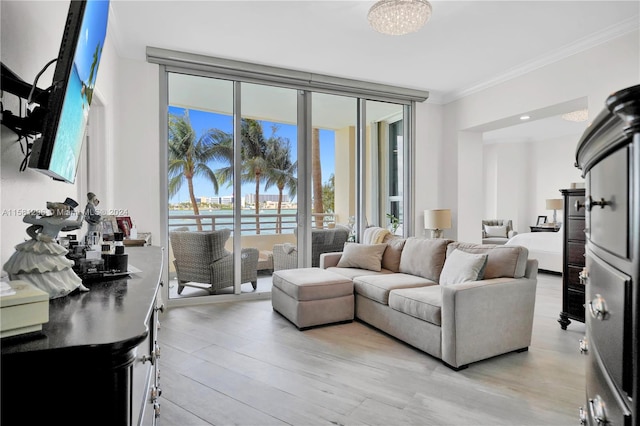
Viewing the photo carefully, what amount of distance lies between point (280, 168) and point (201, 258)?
1.45m

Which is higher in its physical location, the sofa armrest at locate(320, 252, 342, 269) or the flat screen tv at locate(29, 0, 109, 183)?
the flat screen tv at locate(29, 0, 109, 183)

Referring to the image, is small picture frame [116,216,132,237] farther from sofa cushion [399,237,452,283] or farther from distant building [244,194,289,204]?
sofa cushion [399,237,452,283]

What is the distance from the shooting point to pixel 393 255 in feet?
12.9

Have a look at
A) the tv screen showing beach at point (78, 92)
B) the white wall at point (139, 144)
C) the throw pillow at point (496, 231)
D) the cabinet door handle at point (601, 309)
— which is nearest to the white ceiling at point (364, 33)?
the white wall at point (139, 144)

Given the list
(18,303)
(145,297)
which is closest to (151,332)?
(145,297)

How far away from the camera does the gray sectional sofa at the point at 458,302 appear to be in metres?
2.49

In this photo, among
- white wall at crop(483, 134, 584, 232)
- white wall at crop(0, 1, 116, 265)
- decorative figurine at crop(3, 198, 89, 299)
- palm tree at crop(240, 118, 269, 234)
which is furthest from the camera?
white wall at crop(483, 134, 584, 232)

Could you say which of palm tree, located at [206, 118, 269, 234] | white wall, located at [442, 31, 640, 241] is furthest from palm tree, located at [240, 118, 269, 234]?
white wall, located at [442, 31, 640, 241]

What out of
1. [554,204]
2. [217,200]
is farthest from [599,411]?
[554,204]

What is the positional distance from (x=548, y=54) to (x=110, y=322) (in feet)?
15.3

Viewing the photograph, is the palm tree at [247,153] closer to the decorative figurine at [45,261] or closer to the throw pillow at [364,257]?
the throw pillow at [364,257]

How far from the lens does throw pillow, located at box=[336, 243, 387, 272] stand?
3.89 metres

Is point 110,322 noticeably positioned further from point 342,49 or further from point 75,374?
point 342,49

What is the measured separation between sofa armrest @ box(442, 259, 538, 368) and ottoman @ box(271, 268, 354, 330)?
1.12 m
